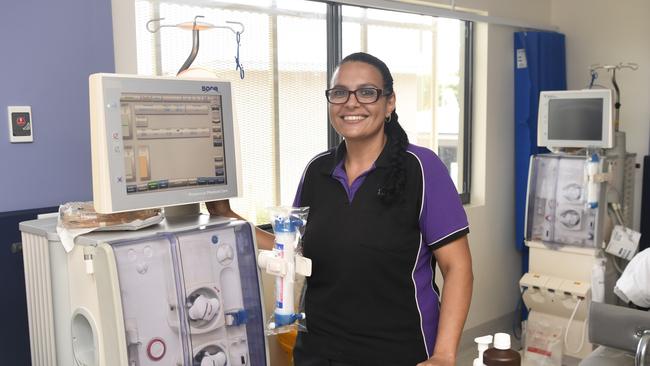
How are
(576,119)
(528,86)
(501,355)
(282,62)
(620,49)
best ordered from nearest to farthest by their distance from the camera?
1. (501,355)
2. (282,62)
3. (576,119)
4. (528,86)
5. (620,49)

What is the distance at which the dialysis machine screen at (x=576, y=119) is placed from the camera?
375 centimetres

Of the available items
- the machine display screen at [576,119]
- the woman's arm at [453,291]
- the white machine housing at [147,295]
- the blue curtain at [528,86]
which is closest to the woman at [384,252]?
the woman's arm at [453,291]

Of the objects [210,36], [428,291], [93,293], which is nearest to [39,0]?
[210,36]

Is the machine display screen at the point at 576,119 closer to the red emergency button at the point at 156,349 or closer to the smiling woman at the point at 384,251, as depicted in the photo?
the smiling woman at the point at 384,251

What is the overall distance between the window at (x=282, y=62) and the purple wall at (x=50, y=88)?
395mm

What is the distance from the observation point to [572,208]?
12.6 ft

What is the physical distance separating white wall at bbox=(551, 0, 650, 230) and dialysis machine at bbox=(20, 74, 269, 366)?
3485 mm

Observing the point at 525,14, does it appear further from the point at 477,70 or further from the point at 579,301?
the point at 579,301

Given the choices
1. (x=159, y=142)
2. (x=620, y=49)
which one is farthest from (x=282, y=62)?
(x=620, y=49)

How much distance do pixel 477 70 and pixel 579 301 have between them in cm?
155

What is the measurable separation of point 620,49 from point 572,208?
51.6 inches

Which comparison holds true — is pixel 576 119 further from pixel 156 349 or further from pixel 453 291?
pixel 156 349

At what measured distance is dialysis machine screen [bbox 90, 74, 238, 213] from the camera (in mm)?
1526

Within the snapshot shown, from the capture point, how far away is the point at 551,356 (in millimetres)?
3820
